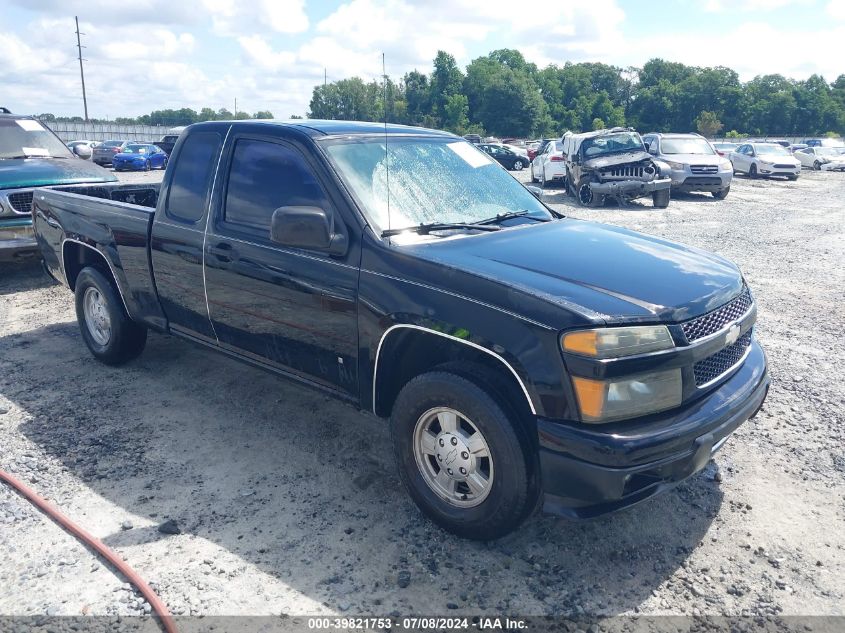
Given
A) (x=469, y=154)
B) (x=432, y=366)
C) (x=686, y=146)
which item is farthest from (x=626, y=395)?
(x=686, y=146)

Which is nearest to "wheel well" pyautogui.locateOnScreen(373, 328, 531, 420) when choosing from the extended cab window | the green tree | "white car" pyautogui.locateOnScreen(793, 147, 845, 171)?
the extended cab window

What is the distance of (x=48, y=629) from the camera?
2656 millimetres

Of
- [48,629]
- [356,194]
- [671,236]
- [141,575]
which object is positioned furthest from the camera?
[671,236]

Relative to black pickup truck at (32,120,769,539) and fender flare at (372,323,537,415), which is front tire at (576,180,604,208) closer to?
black pickup truck at (32,120,769,539)

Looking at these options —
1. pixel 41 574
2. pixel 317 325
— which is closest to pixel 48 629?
pixel 41 574

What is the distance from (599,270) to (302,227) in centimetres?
148

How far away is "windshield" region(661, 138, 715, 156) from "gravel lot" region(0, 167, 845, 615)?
13790mm

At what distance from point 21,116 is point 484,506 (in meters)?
9.72

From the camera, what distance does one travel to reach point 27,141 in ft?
30.6

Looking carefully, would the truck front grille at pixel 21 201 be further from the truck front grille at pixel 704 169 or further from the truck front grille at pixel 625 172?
the truck front grille at pixel 704 169

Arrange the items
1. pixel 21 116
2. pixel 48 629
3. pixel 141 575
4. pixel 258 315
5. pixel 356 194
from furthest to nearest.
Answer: pixel 21 116
pixel 258 315
pixel 356 194
pixel 141 575
pixel 48 629

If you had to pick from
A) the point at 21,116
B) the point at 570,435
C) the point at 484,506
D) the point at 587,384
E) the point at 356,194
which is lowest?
the point at 484,506

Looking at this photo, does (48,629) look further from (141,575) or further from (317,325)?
(317,325)

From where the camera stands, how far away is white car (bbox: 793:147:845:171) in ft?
111
